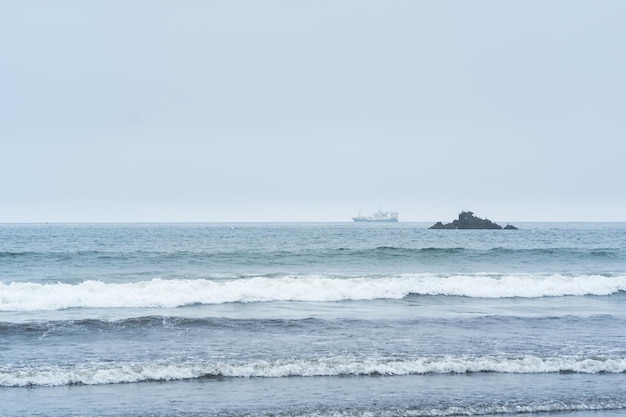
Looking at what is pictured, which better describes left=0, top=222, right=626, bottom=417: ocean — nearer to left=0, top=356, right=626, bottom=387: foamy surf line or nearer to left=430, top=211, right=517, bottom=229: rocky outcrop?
left=0, top=356, right=626, bottom=387: foamy surf line

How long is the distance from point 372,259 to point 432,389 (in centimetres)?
3256

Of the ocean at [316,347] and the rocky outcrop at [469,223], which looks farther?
the rocky outcrop at [469,223]

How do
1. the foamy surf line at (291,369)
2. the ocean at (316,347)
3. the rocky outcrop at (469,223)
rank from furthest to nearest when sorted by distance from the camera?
1. the rocky outcrop at (469,223)
2. the foamy surf line at (291,369)
3. the ocean at (316,347)

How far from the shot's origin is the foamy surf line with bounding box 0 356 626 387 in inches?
509

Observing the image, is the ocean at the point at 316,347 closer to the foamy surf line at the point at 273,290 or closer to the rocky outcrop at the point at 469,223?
the foamy surf line at the point at 273,290

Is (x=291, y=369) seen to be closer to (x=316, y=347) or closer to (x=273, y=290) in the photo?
(x=316, y=347)

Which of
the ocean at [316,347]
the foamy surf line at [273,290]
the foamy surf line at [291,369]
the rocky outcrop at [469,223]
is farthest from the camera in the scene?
the rocky outcrop at [469,223]

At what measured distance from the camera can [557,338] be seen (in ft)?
56.7

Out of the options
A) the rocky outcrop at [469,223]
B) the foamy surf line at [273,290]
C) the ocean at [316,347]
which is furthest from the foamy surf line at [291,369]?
the rocky outcrop at [469,223]

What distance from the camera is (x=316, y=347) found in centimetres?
1591

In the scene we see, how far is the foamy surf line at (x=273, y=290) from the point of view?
23.7 m

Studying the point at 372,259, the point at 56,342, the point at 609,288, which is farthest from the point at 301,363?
the point at 372,259

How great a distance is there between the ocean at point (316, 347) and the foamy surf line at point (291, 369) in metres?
0.04

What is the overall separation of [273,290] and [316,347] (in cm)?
1091
